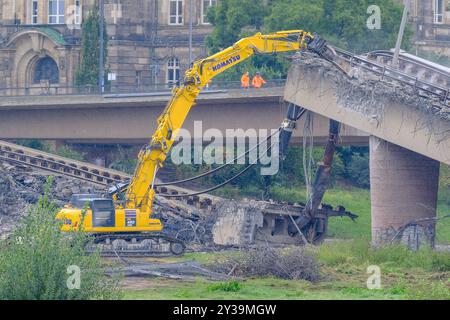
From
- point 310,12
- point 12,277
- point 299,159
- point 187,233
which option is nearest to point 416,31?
point 310,12

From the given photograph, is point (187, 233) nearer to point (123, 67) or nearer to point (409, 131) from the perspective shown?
point (409, 131)

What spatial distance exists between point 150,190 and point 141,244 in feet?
5.94

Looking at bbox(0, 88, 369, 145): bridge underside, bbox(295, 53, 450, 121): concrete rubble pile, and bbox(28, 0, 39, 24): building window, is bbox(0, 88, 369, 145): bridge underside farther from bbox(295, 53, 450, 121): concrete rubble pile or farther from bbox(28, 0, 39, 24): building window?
bbox(28, 0, 39, 24): building window

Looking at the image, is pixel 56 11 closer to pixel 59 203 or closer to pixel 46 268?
pixel 59 203

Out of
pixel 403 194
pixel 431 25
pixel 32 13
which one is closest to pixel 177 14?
pixel 32 13

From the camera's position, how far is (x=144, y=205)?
4347 cm

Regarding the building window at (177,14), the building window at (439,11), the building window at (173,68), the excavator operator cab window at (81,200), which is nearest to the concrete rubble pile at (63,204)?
the excavator operator cab window at (81,200)

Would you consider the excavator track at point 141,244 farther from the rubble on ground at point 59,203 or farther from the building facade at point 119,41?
the building facade at point 119,41

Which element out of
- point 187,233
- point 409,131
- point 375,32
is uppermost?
point 375,32

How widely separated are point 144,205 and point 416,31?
51.5m

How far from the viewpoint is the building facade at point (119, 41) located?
312 feet

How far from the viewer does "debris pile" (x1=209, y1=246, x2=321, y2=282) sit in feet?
117

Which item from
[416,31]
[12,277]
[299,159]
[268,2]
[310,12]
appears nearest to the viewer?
[12,277]

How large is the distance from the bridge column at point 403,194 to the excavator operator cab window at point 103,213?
8.15m
